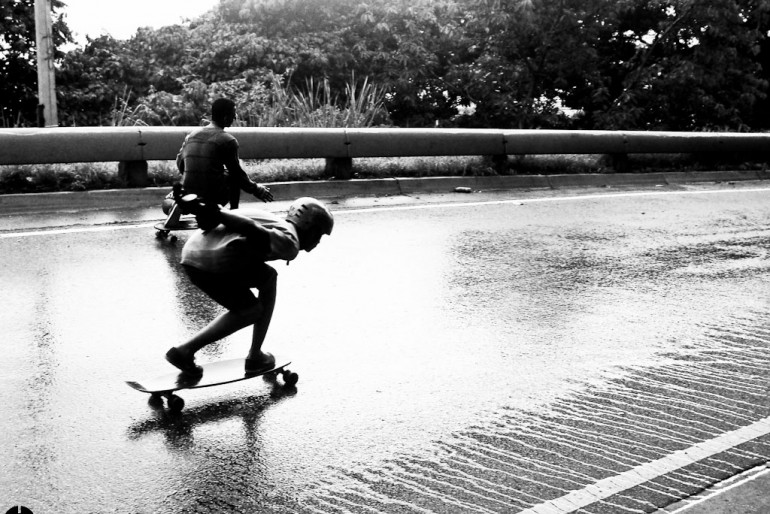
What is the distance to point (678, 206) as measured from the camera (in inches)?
479

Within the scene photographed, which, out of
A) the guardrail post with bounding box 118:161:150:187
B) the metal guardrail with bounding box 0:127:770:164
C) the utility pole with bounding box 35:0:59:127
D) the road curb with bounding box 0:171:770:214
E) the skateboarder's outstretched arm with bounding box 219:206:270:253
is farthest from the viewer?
the utility pole with bounding box 35:0:59:127

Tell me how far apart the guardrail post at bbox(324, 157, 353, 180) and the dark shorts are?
25.8ft

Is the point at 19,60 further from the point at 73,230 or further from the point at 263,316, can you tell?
the point at 263,316

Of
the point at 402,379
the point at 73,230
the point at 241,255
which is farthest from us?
the point at 73,230

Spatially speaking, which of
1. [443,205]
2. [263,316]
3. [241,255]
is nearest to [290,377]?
[263,316]

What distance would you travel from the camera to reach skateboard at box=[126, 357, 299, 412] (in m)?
4.61

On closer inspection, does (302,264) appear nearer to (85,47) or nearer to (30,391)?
(30,391)

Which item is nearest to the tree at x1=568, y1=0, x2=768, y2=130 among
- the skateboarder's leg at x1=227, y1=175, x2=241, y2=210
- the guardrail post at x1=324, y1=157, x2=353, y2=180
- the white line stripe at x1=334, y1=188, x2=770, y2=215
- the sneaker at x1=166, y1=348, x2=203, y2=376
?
the white line stripe at x1=334, y1=188, x2=770, y2=215

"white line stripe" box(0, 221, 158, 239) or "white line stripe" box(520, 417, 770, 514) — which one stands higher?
"white line stripe" box(0, 221, 158, 239)

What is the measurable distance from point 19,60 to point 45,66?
5173mm

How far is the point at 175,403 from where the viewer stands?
4.56 meters

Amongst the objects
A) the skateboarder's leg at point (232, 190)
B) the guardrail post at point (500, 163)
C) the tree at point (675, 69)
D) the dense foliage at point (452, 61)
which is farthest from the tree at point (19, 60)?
the skateboarder's leg at point (232, 190)

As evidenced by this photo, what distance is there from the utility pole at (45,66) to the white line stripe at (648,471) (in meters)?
11.8

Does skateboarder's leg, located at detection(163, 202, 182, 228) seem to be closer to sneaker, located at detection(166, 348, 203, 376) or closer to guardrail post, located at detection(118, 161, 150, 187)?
guardrail post, located at detection(118, 161, 150, 187)
